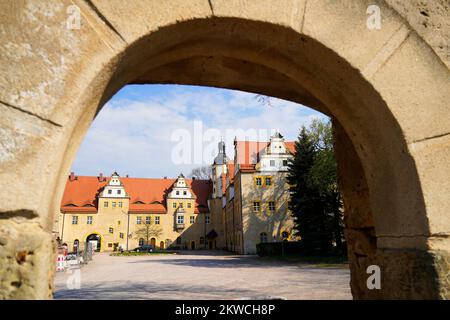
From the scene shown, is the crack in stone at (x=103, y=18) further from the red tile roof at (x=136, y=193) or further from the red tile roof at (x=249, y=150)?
the red tile roof at (x=136, y=193)

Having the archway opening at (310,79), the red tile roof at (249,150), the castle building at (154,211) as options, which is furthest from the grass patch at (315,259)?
the archway opening at (310,79)

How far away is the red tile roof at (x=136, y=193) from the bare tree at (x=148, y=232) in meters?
2.56

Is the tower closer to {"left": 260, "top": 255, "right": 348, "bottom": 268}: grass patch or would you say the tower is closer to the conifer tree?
the conifer tree

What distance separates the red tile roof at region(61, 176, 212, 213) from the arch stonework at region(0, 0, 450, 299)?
189 feet

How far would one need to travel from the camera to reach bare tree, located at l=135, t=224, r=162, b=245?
56.2 metres

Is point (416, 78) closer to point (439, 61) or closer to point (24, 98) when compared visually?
point (439, 61)

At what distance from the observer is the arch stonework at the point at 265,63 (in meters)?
1.38

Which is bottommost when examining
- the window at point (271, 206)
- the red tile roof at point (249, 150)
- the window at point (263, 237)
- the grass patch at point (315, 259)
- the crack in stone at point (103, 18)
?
the grass patch at point (315, 259)

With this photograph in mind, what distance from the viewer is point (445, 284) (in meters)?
1.68

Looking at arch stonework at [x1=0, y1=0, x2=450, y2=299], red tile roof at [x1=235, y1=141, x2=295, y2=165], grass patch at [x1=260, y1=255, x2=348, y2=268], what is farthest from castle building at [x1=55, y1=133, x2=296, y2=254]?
arch stonework at [x1=0, y1=0, x2=450, y2=299]

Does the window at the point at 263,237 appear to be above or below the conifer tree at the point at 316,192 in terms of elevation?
below

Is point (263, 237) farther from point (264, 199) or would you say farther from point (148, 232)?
point (148, 232)
